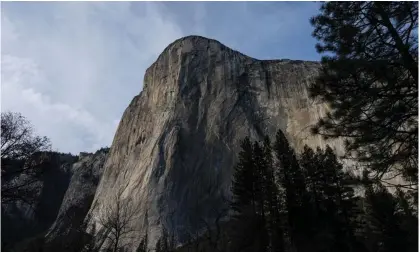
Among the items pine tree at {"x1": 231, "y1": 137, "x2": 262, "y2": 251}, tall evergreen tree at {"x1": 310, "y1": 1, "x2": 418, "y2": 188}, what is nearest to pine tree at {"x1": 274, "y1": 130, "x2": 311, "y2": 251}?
pine tree at {"x1": 231, "y1": 137, "x2": 262, "y2": 251}

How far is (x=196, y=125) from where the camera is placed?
2056 inches

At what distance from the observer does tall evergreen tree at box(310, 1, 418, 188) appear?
9047 mm

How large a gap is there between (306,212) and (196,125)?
25473 mm

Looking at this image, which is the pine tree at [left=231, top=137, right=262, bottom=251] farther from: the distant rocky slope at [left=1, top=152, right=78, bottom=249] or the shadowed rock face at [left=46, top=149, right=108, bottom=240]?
the distant rocky slope at [left=1, top=152, right=78, bottom=249]

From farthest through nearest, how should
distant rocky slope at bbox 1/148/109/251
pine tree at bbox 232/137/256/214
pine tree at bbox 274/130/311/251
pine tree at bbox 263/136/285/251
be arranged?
distant rocky slope at bbox 1/148/109/251, pine tree at bbox 232/137/256/214, pine tree at bbox 274/130/311/251, pine tree at bbox 263/136/285/251

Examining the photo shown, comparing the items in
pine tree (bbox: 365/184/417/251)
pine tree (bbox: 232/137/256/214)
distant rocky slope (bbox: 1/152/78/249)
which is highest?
distant rocky slope (bbox: 1/152/78/249)

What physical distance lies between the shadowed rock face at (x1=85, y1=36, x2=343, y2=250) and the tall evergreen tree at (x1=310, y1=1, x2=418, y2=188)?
105ft

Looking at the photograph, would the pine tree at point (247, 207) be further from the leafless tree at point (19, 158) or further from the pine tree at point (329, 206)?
the leafless tree at point (19, 158)

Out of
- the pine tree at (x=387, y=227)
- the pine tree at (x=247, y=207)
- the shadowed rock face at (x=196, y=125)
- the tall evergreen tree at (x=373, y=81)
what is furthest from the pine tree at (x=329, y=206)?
the tall evergreen tree at (x=373, y=81)

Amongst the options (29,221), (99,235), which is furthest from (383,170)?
(29,221)

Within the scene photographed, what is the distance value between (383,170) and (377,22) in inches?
157

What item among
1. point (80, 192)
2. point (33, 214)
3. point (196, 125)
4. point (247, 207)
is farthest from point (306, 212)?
point (80, 192)

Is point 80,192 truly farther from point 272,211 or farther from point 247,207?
point 272,211

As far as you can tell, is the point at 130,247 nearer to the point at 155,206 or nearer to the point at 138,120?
the point at 155,206
